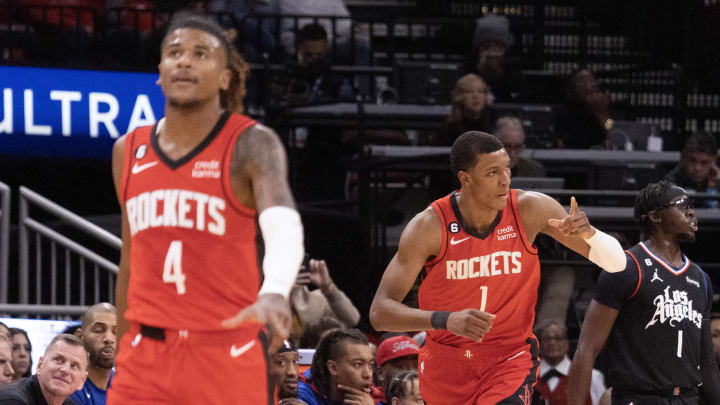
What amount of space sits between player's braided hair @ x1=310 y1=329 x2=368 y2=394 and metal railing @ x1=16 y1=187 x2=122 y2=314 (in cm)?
206

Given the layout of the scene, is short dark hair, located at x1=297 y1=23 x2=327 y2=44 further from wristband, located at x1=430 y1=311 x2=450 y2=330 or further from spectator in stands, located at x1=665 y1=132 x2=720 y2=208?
wristband, located at x1=430 y1=311 x2=450 y2=330

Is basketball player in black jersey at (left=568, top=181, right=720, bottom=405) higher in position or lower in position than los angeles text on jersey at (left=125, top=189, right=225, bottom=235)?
lower

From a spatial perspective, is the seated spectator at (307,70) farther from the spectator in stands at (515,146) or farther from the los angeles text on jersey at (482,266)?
the los angeles text on jersey at (482,266)

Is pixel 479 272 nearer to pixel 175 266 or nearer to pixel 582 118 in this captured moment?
pixel 175 266

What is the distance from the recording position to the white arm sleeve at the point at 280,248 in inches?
145

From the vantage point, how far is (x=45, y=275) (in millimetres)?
10328

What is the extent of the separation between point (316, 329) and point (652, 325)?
3073 mm

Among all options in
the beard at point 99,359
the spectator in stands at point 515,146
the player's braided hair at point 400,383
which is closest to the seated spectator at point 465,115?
the spectator in stands at point 515,146

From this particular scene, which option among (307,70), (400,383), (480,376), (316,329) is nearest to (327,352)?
(400,383)

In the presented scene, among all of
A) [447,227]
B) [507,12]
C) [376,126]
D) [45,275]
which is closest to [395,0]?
[507,12]

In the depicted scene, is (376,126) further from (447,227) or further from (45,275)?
(447,227)

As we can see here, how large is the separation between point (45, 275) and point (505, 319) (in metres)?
5.49

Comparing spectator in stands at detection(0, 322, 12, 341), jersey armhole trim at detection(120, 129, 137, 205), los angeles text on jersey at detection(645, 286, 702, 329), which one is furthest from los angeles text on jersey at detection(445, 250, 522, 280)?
spectator in stands at detection(0, 322, 12, 341)

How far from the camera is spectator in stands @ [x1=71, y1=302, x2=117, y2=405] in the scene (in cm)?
754
